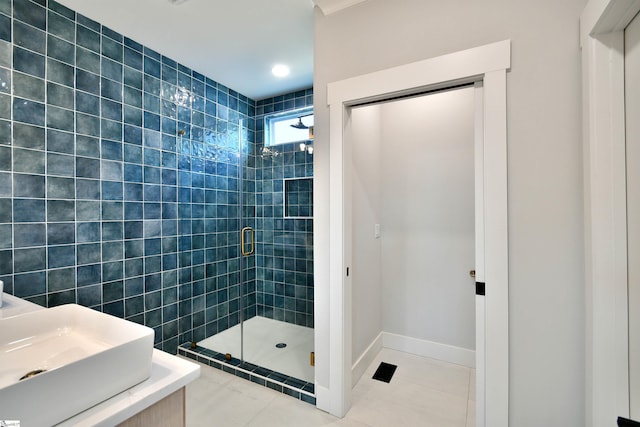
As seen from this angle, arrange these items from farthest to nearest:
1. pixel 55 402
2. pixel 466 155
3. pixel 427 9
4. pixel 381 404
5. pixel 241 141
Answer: pixel 241 141 → pixel 466 155 → pixel 381 404 → pixel 427 9 → pixel 55 402

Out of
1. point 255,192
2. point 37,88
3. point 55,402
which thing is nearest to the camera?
point 55,402

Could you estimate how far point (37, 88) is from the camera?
1794 mm

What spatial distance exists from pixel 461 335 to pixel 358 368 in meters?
1.00

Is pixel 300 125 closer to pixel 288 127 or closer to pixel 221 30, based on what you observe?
pixel 288 127

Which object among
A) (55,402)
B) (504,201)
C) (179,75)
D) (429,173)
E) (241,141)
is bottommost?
(55,402)

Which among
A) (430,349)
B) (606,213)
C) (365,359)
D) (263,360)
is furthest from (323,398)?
(606,213)

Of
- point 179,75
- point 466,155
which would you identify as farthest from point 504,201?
point 179,75

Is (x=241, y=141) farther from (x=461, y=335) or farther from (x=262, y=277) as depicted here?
(x=461, y=335)

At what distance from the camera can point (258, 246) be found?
3277 millimetres

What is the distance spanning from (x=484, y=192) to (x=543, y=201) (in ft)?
0.79

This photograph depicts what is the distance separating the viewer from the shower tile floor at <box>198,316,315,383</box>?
239 cm

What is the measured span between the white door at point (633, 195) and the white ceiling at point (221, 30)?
1724 mm

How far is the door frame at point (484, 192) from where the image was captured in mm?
1357

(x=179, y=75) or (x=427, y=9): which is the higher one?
(x=179, y=75)
